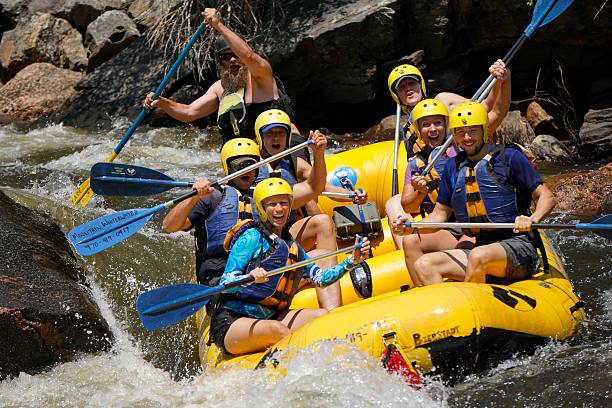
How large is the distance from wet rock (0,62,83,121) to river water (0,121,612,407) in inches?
164

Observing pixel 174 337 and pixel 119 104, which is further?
pixel 119 104

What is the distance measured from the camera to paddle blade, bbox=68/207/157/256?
219 inches

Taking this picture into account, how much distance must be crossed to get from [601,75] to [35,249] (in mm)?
7049

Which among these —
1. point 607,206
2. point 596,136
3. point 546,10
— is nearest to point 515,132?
point 596,136

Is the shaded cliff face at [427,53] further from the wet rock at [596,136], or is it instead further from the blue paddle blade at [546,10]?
the blue paddle blade at [546,10]

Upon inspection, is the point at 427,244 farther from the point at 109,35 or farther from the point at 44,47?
the point at 44,47

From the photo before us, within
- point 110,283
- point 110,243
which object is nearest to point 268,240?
point 110,243

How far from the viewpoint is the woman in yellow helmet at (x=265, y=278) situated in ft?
16.3

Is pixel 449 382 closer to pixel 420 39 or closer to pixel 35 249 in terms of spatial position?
pixel 35 249

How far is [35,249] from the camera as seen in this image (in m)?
6.26

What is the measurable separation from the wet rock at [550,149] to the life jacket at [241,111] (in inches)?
164

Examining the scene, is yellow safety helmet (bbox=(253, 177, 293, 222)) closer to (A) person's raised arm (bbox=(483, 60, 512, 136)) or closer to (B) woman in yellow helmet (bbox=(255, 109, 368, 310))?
(B) woman in yellow helmet (bbox=(255, 109, 368, 310))

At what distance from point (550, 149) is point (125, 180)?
5503mm

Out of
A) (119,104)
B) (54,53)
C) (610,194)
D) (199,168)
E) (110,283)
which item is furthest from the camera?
(54,53)
